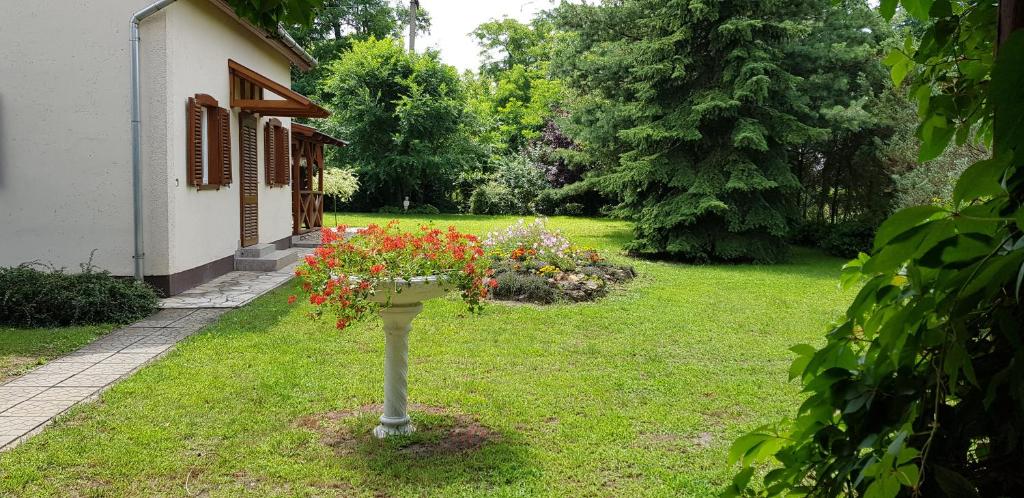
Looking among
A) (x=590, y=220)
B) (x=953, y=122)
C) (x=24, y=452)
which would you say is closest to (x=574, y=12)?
(x=590, y=220)

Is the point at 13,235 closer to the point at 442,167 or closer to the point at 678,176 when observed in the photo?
the point at 678,176

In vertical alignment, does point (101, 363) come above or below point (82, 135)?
below

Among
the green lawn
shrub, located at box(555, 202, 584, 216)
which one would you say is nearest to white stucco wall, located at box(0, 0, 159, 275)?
the green lawn

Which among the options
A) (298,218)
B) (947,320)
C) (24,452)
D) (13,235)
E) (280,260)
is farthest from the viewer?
A: (298,218)

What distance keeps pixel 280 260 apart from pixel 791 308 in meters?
8.14

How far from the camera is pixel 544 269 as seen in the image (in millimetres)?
10484

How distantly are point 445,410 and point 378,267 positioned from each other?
57.2 inches

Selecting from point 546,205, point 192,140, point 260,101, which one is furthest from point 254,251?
point 546,205

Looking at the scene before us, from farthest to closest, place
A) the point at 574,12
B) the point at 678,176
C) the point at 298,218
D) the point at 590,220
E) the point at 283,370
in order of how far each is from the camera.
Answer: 1. the point at 590,220
2. the point at 298,218
3. the point at 574,12
4. the point at 678,176
5. the point at 283,370

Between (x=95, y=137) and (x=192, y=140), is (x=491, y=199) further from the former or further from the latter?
(x=95, y=137)

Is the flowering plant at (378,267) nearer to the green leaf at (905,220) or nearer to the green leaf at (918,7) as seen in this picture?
the green leaf at (918,7)

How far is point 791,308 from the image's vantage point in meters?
9.71

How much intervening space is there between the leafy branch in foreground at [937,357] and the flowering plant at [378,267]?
3.41 meters

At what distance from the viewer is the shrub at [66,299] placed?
7699mm
